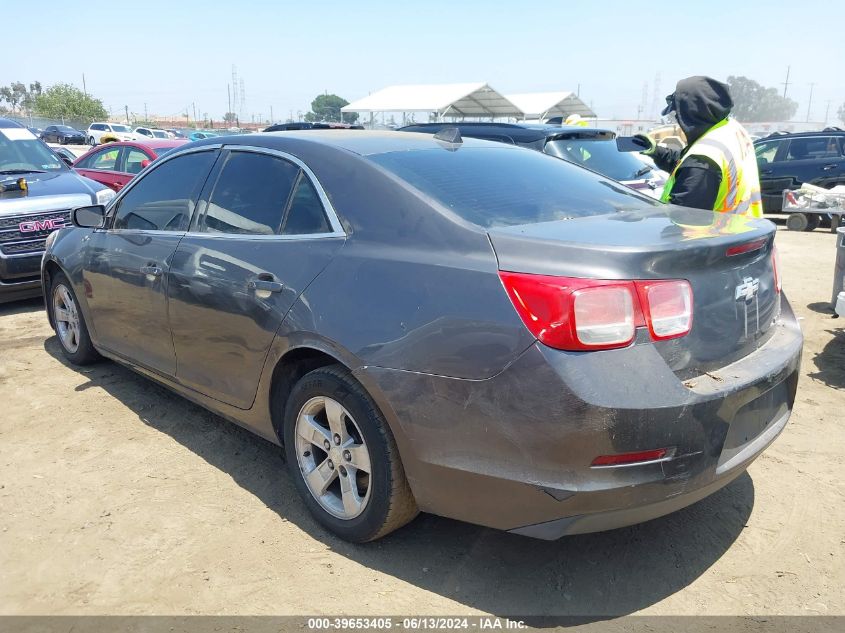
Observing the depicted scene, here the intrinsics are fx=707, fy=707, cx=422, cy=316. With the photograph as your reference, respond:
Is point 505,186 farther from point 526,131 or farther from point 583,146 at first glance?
point 583,146

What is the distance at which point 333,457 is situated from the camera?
9.53 ft

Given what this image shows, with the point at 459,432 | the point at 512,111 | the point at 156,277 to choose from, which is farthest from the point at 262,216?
the point at 512,111

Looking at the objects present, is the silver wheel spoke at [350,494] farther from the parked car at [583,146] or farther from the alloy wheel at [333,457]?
the parked car at [583,146]

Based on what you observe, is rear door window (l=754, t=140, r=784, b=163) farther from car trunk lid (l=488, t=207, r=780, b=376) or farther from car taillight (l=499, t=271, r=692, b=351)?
car taillight (l=499, t=271, r=692, b=351)

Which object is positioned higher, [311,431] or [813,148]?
[813,148]

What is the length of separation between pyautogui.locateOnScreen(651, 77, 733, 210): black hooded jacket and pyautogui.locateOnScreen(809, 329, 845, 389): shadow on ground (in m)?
1.79

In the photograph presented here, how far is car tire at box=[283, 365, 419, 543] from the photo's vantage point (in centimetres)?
267

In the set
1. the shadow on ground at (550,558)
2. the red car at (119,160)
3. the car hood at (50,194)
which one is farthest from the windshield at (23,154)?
the shadow on ground at (550,558)

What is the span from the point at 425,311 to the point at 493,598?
110cm

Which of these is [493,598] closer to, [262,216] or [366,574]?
[366,574]

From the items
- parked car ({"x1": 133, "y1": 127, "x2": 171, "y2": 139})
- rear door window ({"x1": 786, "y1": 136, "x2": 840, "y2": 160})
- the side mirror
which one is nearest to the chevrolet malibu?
the side mirror

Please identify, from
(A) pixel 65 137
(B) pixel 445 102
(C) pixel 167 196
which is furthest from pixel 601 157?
(A) pixel 65 137

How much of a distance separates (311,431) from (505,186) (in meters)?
1.36

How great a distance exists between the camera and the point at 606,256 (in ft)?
7.61
